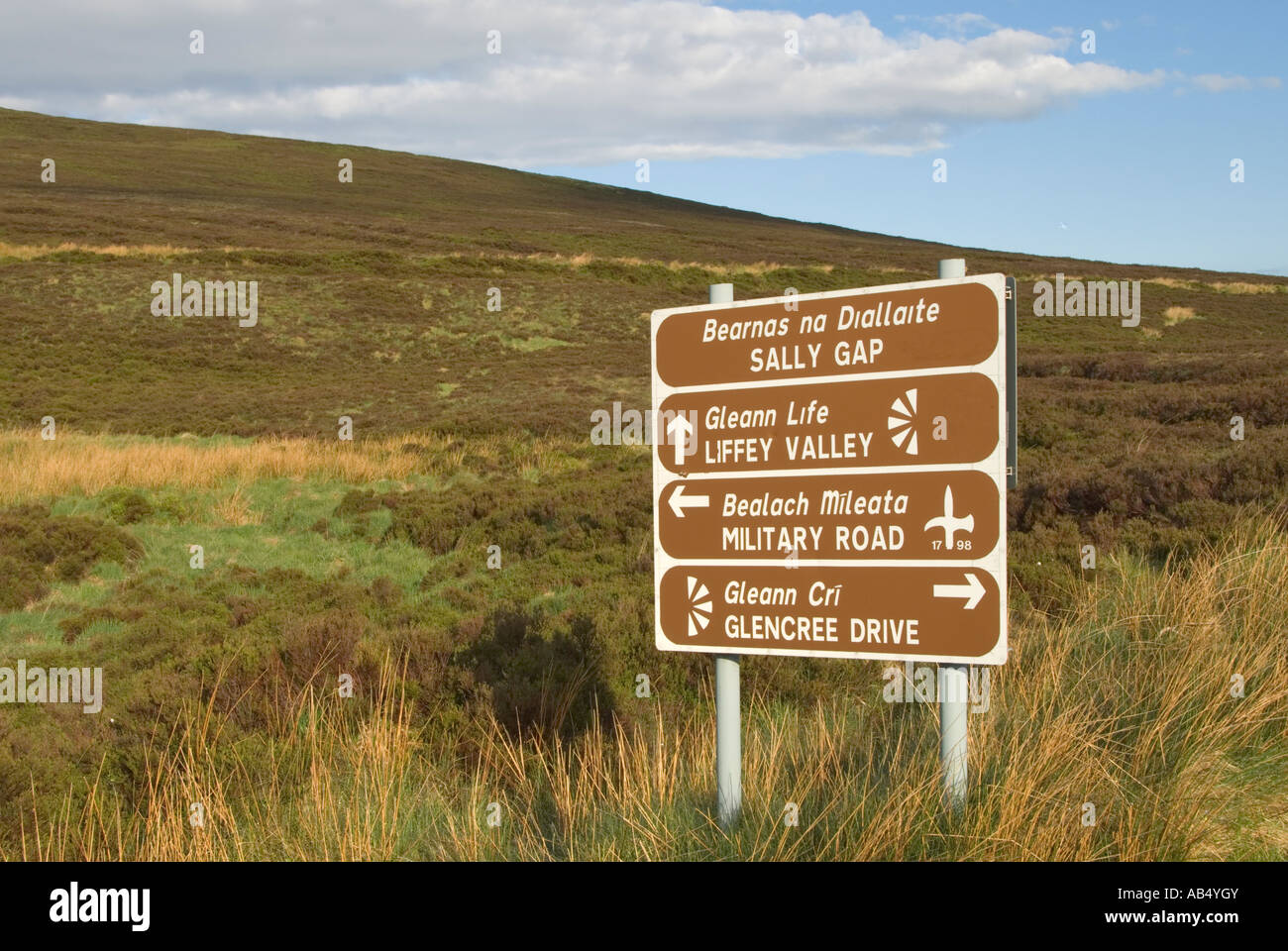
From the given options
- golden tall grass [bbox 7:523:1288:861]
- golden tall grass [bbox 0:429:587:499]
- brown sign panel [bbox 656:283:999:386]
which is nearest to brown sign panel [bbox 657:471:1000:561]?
brown sign panel [bbox 656:283:999:386]

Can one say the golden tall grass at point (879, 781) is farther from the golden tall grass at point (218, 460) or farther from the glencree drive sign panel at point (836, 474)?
the golden tall grass at point (218, 460)

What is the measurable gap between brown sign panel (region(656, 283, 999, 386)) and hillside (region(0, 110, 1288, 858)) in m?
1.26

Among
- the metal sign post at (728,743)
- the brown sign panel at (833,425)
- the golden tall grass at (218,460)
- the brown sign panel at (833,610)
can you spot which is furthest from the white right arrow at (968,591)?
the golden tall grass at (218,460)

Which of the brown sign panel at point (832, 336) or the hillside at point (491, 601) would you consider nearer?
the brown sign panel at point (832, 336)

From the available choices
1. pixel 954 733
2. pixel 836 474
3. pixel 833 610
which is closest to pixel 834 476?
pixel 836 474

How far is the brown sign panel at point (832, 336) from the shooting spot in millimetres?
3002

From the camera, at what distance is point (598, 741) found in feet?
12.9

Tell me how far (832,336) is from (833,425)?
274mm

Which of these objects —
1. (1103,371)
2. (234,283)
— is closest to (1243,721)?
(1103,371)

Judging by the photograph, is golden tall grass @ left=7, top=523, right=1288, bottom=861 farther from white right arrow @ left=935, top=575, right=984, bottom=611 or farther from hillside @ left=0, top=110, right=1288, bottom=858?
white right arrow @ left=935, top=575, right=984, bottom=611

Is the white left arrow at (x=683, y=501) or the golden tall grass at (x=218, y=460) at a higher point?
the golden tall grass at (x=218, y=460)

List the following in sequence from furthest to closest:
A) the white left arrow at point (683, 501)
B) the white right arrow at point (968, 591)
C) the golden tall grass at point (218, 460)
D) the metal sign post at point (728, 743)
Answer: the golden tall grass at point (218, 460) → the white left arrow at point (683, 501) → the metal sign post at point (728, 743) → the white right arrow at point (968, 591)

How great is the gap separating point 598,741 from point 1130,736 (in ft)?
6.36
